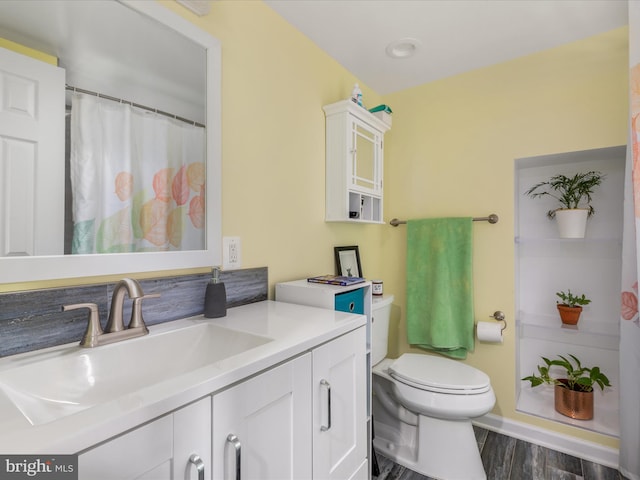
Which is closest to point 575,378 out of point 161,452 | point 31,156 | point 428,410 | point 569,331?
point 569,331

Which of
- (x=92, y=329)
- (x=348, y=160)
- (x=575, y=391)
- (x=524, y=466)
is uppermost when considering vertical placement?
(x=348, y=160)

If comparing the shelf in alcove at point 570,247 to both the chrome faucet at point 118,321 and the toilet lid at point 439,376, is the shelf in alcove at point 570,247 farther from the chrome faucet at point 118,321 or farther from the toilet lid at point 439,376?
the chrome faucet at point 118,321

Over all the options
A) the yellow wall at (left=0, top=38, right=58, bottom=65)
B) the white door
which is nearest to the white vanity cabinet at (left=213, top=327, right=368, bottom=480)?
the white door

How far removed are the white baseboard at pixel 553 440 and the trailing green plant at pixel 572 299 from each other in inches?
28.4

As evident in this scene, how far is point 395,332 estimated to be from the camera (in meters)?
2.35

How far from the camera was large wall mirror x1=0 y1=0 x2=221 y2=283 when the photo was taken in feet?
2.74

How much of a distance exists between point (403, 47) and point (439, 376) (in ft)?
5.80

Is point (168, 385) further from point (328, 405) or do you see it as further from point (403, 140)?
point (403, 140)

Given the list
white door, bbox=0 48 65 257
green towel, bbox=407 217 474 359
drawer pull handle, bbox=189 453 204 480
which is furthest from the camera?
green towel, bbox=407 217 474 359

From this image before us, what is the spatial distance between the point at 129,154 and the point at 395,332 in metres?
1.96

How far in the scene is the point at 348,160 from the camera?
5.97 ft

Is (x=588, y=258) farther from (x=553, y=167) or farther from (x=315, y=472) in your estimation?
(x=315, y=472)

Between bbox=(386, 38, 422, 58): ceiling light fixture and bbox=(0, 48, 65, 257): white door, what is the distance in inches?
62.1

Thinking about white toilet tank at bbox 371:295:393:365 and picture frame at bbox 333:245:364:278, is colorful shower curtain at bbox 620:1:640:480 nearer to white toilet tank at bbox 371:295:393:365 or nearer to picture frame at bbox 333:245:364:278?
white toilet tank at bbox 371:295:393:365
